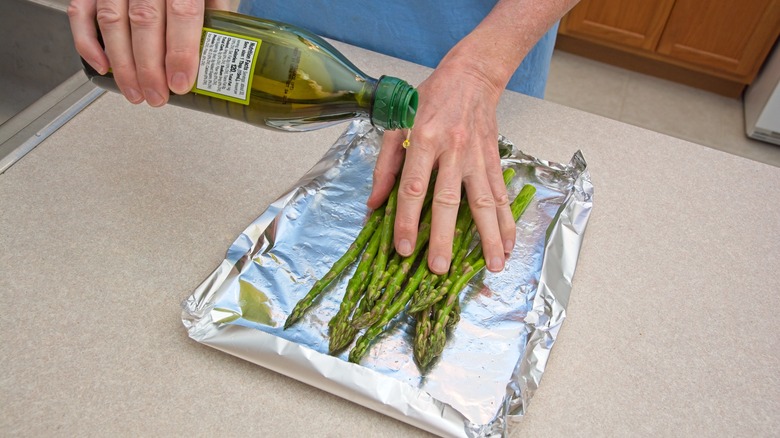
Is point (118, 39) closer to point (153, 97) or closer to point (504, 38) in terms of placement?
point (153, 97)

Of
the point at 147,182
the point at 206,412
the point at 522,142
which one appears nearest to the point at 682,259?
the point at 522,142

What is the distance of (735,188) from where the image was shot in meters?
1.14

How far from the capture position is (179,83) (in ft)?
2.49

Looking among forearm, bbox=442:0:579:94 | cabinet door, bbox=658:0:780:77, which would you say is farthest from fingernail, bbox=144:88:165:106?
cabinet door, bbox=658:0:780:77

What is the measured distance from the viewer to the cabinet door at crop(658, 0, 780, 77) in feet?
8.54

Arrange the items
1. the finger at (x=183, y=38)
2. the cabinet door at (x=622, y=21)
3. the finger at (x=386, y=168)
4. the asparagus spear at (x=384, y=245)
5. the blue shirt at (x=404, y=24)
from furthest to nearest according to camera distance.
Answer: the cabinet door at (x=622, y=21), the blue shirt at (x=404, y=24), the finger at (x=386, y=168), the asparagus spear at (x=384, y=245), the finger at (x=183, y=38)

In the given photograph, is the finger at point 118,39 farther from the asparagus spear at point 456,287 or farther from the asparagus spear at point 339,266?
the asparagus spear at point 456,287

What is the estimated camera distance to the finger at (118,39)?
761mm

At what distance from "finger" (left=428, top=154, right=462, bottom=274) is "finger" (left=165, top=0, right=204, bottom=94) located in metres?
0.38

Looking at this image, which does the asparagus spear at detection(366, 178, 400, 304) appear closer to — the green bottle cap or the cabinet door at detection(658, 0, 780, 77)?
the green bottle cap

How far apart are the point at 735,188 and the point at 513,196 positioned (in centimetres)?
43

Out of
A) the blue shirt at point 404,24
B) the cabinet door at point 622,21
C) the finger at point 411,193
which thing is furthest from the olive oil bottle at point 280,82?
the cabinet door at point 622,21

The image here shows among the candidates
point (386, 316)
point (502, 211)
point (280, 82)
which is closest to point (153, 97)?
point (280, 82)

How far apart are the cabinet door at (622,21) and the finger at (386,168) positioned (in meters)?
2.17
